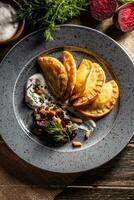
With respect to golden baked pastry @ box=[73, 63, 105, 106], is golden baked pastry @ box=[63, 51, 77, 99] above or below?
above

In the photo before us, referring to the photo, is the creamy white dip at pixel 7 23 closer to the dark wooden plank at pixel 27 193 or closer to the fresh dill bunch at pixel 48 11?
the fresh dill bunch at pixel 48 11

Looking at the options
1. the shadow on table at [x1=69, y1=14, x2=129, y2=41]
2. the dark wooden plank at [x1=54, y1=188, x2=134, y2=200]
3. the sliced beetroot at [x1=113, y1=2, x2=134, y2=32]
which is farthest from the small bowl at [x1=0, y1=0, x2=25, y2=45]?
the dark wooden plank at [x1=54, y1=188, x2=134, y2=200]

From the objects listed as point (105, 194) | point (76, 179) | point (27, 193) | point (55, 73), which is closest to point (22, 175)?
point (27, 193)

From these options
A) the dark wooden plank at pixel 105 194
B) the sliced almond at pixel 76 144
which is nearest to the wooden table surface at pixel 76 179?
the dark wooden plank at pixel 105 194

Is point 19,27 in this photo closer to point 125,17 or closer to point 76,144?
point 125,17

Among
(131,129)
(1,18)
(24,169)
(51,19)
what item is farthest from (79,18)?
(24,169)

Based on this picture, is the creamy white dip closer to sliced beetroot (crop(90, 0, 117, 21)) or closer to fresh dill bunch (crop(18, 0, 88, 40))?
fresh dill bunch (crop(18, 0, 88, 40))
